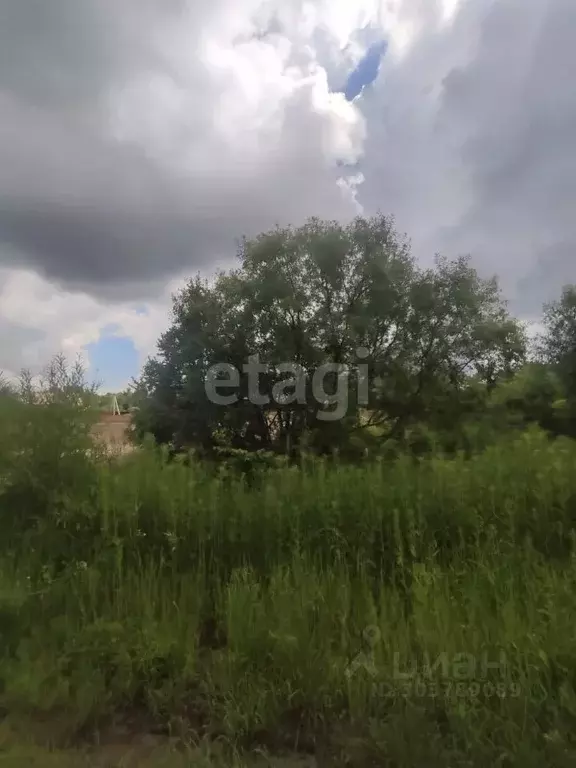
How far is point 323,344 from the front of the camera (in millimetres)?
15758

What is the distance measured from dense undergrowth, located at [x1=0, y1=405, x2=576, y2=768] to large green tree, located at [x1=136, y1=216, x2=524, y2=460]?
7.42 meters

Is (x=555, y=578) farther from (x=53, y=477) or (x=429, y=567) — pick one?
(x=53, y=477)

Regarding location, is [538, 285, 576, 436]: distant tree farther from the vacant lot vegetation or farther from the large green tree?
the vacant lot vegetation

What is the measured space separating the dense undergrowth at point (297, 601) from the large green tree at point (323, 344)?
742cm

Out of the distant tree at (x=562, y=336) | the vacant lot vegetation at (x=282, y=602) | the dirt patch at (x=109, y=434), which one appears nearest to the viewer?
the vacant lot vegetation at (x=282, y=602)

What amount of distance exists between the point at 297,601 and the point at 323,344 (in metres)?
11.8

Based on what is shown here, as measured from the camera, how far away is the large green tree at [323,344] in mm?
14523

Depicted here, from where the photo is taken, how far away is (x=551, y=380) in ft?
44.0

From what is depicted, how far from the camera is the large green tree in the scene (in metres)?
14.5

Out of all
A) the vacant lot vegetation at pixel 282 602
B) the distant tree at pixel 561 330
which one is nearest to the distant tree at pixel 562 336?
the distant tree at pixel 561 330

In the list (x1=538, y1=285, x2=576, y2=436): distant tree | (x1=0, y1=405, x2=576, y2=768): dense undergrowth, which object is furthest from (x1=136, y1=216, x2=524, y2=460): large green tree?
(x1=0, y1=405, x2=576, y2=768): dense undergrowth

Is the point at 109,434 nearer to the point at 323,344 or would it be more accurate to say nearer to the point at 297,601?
the point at 297,601

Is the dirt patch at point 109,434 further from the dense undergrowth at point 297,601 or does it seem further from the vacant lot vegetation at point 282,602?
the dense undergrowth at point 297,601

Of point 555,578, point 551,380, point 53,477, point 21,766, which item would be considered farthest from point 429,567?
point 551,380
